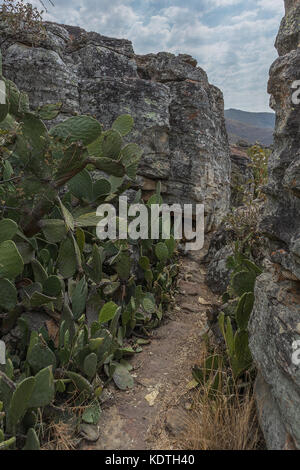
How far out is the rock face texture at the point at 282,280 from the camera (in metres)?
1.71

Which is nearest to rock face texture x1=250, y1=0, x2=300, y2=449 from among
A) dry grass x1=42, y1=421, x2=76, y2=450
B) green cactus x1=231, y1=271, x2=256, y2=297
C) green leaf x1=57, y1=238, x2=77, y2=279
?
green cactus x1=231, y1=271, x2=256, y2=297

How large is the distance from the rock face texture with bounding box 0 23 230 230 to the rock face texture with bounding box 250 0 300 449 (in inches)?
111

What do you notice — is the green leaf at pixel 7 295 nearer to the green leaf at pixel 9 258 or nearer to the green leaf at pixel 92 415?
the green leaf at pixel 9 258

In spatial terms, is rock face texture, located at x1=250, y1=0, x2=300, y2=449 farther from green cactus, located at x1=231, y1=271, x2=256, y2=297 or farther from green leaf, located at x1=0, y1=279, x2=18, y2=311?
green leaf, located at x1=0, y1=279, x2=18, y2=311

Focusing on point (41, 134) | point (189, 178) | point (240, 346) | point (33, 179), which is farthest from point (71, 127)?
point (189, 178)

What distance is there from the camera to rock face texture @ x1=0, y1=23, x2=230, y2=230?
4527mm

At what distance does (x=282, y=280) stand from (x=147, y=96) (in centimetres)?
379

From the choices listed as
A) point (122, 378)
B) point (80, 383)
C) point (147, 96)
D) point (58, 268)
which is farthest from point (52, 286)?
point (147, 96)

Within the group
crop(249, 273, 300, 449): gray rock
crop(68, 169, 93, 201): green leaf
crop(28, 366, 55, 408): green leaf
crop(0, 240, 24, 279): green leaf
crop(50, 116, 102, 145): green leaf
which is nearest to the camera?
crop(249, 273, 300, 449): gray rock

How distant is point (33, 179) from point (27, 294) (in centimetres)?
89

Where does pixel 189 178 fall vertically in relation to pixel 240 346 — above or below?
above

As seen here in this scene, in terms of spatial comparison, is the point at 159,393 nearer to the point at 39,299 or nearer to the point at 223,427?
the point at 223,427

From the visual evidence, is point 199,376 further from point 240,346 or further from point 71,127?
Answer: point 71,127

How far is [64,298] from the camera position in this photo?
2684mm
